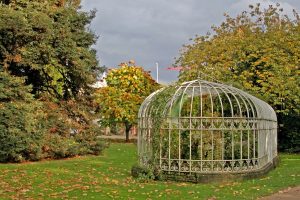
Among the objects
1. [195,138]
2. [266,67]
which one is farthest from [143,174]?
[266,67]

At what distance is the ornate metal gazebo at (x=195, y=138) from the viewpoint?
48.4ft

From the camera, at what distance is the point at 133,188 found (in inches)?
512

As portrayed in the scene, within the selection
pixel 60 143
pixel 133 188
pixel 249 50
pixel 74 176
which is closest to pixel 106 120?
pixel 249 50

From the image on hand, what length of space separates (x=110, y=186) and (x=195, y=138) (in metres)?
3.31

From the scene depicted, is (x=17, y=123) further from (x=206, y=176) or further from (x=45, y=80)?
(x=206, y=176)

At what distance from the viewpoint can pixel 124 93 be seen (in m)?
37.5

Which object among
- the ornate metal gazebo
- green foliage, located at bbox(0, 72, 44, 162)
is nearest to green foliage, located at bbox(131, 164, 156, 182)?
the ornate metal gazebo

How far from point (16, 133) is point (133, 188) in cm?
895

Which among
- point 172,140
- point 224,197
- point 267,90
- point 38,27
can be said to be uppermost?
point 38,27

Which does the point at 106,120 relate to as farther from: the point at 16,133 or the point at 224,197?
the point at 224,197

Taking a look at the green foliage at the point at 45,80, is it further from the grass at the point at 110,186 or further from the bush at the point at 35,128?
the grass at the point at 110,186

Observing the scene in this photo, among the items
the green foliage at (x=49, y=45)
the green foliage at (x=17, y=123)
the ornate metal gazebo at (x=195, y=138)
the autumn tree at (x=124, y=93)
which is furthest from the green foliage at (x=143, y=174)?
the autumn tree at (x=124, y=93)

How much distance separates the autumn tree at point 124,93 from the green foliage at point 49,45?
10753 millimetres

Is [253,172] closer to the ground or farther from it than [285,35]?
closer to the ground
